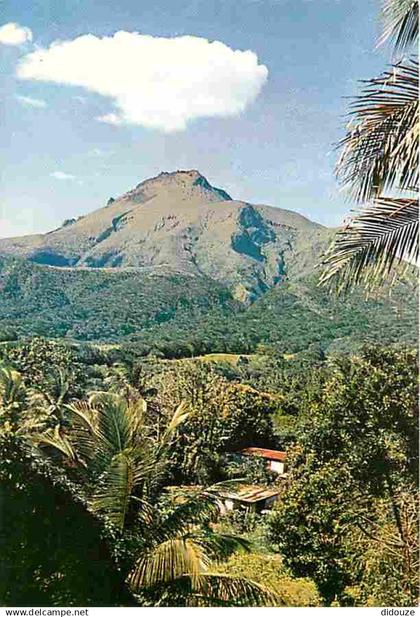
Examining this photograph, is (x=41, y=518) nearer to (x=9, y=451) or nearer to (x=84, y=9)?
(x=9, y=451)

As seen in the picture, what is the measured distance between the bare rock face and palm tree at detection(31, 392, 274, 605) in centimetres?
335

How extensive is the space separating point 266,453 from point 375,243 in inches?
140

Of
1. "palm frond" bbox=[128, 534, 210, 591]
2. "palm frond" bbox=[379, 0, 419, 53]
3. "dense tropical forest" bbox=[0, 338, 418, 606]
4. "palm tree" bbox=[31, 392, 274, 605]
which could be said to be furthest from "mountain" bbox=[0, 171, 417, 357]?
"palm frond" bbox=[379, 0, 419, 53]

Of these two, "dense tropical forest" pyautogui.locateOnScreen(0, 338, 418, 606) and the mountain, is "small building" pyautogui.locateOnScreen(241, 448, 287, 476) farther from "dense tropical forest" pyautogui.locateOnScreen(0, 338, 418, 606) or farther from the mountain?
the mountain

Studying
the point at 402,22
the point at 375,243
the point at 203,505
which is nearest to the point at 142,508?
the point at 203,505

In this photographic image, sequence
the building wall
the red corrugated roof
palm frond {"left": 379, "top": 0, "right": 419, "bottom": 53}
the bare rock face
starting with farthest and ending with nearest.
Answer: the bare rock face < the red corrugated roof < the building wall < palm frond {"left": 379, "top": 0, "right": 419, "bottom": 53}

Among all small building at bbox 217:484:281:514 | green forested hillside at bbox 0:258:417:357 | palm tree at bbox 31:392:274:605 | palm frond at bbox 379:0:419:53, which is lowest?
small building at bbox 217:484:281:514

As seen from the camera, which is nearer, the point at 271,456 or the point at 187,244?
the point at 271,456

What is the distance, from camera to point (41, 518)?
2.51 m

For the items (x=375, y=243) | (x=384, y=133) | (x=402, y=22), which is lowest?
(x=375, y=243)

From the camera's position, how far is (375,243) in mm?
2184

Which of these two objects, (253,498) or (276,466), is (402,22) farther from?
(276,466)

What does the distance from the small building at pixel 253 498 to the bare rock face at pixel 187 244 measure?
2446 millimetres

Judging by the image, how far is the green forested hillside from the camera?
719 centimetres
